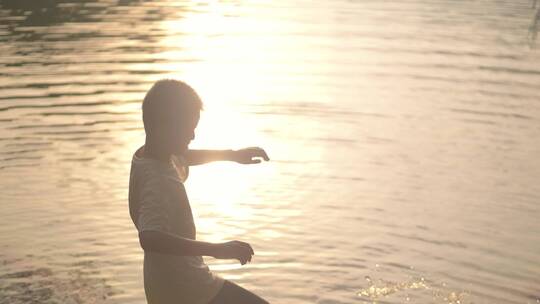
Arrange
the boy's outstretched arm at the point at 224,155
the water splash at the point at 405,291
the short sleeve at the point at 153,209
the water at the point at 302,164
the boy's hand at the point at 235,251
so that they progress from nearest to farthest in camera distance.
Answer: the boy's hand at the point at 235,251
the short sleeve at the point at 153,209
the boy's outstretched arm at the point at 224,155
the water splash at the point at 405,291
the water at the point at 302,164

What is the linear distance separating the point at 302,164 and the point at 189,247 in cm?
957

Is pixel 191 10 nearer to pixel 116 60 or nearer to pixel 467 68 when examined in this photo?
pixel 116 60

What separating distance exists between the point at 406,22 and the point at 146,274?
3069 centimetres

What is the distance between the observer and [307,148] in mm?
15398

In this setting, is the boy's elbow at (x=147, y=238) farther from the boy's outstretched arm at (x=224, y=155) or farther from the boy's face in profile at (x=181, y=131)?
the boy's outstretched arm at (x=224, y=155)

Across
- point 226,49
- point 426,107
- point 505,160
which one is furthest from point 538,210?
point 226,49

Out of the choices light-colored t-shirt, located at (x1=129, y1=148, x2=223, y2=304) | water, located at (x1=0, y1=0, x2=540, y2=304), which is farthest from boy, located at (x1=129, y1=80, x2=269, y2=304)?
water, located at (x1=0, y1=0, x2=540, y2=304)

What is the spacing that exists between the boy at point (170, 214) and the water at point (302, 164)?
4.00 m

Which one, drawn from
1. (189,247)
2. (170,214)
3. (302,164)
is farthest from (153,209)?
(302,164)

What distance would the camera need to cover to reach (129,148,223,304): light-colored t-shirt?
494cm

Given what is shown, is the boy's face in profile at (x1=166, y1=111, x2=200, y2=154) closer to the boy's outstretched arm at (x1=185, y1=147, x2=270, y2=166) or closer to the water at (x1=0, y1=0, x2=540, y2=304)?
the boy's outstretched arm at (x1=185, y1=147, x2=270, y2=166)

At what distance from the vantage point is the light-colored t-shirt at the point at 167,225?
4.94 meters

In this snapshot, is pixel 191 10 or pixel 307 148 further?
pixel 191 10

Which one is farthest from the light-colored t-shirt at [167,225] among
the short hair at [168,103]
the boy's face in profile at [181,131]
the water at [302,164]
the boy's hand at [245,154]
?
the water at [302,164]
